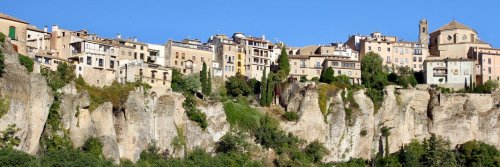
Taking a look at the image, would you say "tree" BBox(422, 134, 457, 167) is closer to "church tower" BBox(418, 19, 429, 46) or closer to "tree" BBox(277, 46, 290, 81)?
"tree" BBox(277, 46, 290, 81)

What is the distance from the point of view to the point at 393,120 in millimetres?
97125

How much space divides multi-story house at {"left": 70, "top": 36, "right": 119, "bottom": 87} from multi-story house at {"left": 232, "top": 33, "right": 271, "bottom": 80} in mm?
17077

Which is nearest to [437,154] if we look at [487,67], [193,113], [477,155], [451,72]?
[477,155]

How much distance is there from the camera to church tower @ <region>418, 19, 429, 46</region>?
380 feet

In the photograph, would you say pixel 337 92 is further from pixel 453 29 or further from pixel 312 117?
pixel 453 29

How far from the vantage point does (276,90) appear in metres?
95.9

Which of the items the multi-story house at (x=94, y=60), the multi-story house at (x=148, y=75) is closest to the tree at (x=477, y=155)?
the multi-story house at (x=148, y=75)

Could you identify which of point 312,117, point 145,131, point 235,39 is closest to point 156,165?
point 145,131

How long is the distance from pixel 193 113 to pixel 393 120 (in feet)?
65.8

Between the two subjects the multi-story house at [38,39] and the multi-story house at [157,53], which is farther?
the multi-story house at [157,53]

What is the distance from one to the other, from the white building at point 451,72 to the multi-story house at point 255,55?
1581 centimetres

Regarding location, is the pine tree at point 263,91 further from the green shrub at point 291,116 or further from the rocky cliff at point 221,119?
the green shrub at point 291,116

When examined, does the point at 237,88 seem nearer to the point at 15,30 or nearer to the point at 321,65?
the point at 321,65

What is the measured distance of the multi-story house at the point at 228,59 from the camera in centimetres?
10138
